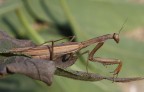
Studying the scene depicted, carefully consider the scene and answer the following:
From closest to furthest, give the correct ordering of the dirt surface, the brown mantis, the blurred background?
the brown mantis, the blurred background, the dirt surface

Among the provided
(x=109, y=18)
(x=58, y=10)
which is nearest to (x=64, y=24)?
(x=58, y=10)

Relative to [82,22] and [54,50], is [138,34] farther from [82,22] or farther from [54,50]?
[54,50]

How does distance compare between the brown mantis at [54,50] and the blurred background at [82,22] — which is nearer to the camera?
the brown mantis at [54,50]

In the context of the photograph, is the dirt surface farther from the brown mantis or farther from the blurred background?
the brown mantis

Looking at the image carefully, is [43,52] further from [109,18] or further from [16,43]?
[109,18]

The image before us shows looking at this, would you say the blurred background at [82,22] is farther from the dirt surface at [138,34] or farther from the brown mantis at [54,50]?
the brown mantis at [54,50]

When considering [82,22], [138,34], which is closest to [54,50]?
[82,22]

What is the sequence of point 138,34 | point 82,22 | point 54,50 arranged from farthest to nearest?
point 138,34, point 82,22, point 54,50

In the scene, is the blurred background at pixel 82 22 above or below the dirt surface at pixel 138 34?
above

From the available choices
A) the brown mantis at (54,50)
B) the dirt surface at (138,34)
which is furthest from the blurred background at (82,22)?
the brown mantis at (54,50)

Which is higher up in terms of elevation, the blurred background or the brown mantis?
the brown mantis

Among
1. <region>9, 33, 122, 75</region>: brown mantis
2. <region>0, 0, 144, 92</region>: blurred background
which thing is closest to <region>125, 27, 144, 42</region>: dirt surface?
<region>0, 0, 144, 92</region>: blurred background
